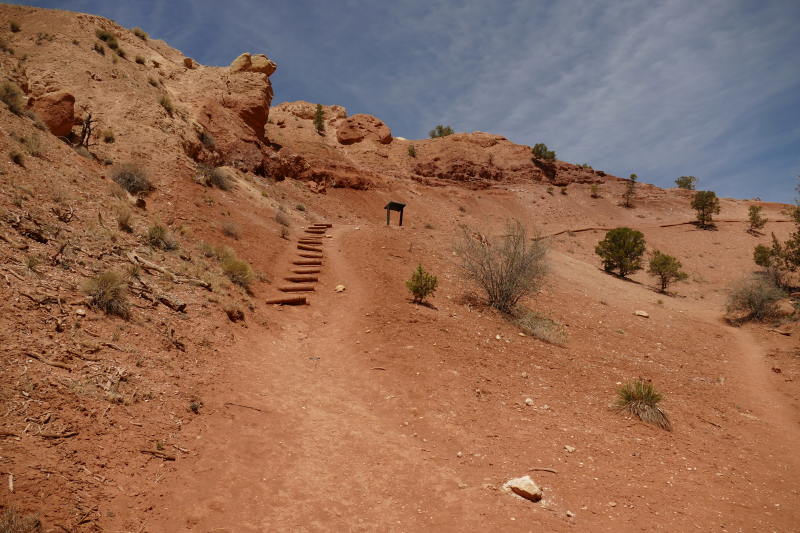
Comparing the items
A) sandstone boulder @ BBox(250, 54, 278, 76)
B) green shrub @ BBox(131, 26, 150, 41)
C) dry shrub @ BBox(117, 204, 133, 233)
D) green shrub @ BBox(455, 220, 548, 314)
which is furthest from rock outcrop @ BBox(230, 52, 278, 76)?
green shrub @ BBox(455, 220, 548, 314)

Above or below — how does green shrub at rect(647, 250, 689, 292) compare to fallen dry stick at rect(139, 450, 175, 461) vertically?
above

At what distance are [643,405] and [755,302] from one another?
586 inches

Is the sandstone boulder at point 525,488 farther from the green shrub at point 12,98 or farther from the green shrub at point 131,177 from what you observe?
the green shrub at point 12,98

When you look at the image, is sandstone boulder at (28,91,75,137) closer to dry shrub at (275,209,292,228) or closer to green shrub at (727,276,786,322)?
dry shrub at (275,209,292,228)

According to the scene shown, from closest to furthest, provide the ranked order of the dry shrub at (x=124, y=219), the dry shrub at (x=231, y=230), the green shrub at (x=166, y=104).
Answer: the dry shrub at (x=124, y=219), the dry shrub at (x=231, y=230), the green shrub at (x=166, y=104)

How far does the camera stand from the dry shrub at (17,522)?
97.5 inches

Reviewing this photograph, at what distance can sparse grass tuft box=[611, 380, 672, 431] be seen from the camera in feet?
20.2

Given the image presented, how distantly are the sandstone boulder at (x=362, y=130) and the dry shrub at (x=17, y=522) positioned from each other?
44842 mm

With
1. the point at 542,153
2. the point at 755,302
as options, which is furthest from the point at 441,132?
the point at 755,302

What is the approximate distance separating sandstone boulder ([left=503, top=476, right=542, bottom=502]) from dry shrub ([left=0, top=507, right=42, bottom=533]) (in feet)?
14.1

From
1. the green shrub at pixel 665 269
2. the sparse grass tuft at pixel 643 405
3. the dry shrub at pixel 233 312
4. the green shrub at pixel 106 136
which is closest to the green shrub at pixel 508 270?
the sparse grass tuft at pixel 643 405

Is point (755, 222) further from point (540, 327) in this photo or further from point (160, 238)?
point (160, 238)

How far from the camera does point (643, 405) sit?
6.33 m

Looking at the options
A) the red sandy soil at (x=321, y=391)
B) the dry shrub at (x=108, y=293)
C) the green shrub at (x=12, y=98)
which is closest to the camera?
the red sandy soil at (x=321, y=391)
